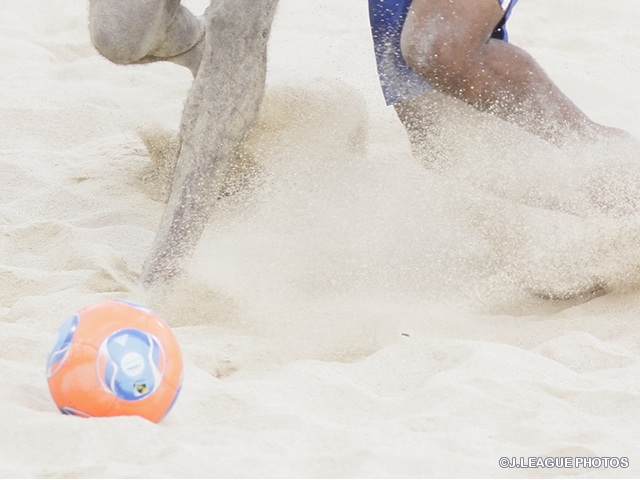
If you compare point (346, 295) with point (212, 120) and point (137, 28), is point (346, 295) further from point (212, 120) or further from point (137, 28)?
point (137, 28)

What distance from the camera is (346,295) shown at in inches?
102

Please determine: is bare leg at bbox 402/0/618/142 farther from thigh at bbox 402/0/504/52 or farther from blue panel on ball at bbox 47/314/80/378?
blue panel on ball at bbox 47/314/80/378

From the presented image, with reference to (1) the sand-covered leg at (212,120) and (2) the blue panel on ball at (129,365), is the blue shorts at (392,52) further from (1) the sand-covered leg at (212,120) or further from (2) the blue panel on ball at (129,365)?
(2) the blue panel on ball at (129,365)

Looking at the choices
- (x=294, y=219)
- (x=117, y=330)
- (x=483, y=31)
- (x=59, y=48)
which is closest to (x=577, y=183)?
(x=483, y=31)

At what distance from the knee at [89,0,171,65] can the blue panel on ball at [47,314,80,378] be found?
4.62 ft

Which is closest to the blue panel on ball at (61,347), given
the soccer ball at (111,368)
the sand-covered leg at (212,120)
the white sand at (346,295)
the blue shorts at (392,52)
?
the soccer ball at (111,368)

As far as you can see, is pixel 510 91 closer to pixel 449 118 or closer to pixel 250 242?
pixel 449 118

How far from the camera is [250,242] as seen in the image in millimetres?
2824

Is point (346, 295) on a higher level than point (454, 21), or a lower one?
lower

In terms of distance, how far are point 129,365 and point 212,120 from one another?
1022 mm

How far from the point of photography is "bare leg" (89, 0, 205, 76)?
9.34 ft

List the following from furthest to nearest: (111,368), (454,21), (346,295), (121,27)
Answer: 1. (121,27)
2. (346,295)
3. (454,21)
4. (111,368)

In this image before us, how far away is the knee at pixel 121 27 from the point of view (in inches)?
112

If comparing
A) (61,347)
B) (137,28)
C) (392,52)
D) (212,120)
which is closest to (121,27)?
(137,28)
